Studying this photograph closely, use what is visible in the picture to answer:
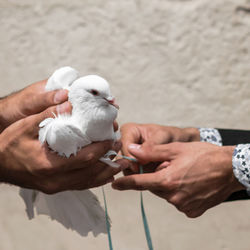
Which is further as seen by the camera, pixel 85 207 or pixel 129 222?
pixel 129 222

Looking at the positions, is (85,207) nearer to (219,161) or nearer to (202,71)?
(219,161)

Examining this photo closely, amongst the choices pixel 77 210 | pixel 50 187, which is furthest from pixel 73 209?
pixel 50 187

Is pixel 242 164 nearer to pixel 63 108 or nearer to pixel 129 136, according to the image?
pixel 129 136

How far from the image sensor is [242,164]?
1.07m

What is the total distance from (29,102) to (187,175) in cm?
44

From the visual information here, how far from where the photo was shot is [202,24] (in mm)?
2330

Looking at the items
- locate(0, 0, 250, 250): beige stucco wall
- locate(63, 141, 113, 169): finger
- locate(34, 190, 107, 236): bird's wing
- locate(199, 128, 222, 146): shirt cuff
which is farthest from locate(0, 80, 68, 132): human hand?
locate(0, 0, 250, 250): beige stucco wall

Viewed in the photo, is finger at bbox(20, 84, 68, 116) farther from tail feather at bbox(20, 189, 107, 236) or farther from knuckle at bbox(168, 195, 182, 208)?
knuckle at bbox(168, 195, 182, 208)

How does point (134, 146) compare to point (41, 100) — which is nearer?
A: point (41, 100)

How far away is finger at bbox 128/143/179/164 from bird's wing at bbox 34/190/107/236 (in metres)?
0.17

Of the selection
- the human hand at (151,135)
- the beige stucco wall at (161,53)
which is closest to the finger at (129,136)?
the human hand at (151,135)

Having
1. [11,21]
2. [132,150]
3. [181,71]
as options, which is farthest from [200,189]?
[11,21]

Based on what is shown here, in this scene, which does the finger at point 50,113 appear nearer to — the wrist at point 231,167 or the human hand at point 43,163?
the human hand at point 43,163

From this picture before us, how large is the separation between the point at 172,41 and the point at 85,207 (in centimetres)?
144
